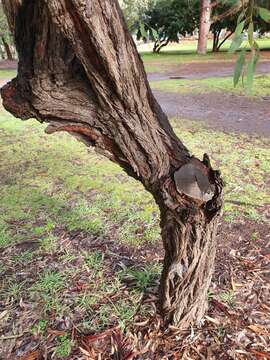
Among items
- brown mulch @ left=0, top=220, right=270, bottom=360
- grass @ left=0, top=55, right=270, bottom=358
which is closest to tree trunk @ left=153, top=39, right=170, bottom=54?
grass @ left=0, top=55, right=270, bottom=358

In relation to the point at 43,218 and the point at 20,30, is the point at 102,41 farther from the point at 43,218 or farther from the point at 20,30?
the point at 43,218

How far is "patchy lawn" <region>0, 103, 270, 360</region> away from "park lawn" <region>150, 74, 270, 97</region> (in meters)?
4.15

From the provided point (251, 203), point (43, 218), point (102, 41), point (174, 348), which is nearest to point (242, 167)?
point (251, 203)

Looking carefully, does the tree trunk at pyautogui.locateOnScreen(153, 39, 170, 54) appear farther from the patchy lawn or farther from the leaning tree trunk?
the leaning tree trunk

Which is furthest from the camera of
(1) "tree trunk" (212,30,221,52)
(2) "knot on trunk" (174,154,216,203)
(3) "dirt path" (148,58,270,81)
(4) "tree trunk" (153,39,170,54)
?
(4) "tree trunk" (153,39,170,54)

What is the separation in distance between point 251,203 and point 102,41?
2623 mm

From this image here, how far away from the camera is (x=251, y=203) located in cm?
345

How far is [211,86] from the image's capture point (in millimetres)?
9008

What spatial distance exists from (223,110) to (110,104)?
5676 millimetres

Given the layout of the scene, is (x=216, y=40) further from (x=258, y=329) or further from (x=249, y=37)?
(x=249, y=37)

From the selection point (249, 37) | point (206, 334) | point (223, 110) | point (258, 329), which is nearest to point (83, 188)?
point (206, 334)

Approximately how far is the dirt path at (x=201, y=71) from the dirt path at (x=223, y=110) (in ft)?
9.95

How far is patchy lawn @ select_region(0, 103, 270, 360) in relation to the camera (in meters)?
2.12

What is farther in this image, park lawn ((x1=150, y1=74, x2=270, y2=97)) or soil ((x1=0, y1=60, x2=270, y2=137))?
park lawn ((x1=150, y1=74, x2=270, y2=97))
